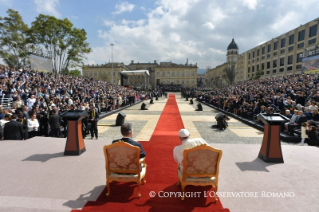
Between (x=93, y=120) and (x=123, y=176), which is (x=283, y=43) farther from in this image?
(x=123, y=176)

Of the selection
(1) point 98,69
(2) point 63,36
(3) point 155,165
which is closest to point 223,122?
(3) point 155,165

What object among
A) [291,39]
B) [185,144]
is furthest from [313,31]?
[185,144]

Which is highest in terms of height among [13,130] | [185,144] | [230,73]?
[230,73]

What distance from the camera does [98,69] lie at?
88938 mm

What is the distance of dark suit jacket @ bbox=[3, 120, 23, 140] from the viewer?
630 centimetres

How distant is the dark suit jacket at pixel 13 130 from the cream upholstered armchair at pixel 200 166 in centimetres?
614

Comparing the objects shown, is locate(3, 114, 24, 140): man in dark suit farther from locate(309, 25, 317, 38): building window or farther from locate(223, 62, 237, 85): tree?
locate(223, 62, 237, 85): tree

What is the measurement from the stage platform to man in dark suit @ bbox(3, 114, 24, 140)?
0.88 metres

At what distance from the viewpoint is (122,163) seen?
325 centimetres

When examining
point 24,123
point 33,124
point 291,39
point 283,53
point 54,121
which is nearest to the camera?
point 24,123

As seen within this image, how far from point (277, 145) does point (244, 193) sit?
2098 mm

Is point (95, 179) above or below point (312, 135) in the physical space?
below

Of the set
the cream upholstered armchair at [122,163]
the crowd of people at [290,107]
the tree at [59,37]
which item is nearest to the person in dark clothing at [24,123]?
the cream upholstered armchair at [122,163]

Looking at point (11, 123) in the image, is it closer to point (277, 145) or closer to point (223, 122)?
point (277, 145)
